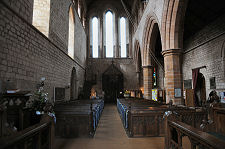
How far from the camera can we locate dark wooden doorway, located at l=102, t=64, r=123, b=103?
15.9m

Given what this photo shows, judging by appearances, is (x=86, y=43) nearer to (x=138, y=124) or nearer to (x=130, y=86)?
(x=130, y=86)

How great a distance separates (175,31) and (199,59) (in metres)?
4.43

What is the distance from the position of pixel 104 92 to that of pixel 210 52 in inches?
402

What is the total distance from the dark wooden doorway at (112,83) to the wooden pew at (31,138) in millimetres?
12866

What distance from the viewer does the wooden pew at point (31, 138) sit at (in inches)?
61.3

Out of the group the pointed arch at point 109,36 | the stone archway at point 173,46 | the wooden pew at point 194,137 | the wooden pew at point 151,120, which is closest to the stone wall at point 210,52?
the stone archway at point 173,46

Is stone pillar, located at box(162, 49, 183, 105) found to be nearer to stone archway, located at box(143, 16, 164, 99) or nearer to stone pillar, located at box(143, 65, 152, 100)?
stone archway, located at box(143, 16, 164, 99)

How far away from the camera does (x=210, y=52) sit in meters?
8.84

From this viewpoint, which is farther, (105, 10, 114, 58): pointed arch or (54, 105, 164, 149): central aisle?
(105, 10, 114, 58): pointed arch

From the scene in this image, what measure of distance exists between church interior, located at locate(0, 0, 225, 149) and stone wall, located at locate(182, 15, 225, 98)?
0.05m

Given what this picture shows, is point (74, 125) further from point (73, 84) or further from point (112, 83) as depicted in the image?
point (112, 83)

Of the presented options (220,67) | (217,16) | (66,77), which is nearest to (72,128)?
(66,77)

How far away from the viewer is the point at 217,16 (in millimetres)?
8312

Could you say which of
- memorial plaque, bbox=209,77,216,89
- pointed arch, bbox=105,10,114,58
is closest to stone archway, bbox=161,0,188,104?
memorial plaque, bbox=209,77,216,89
